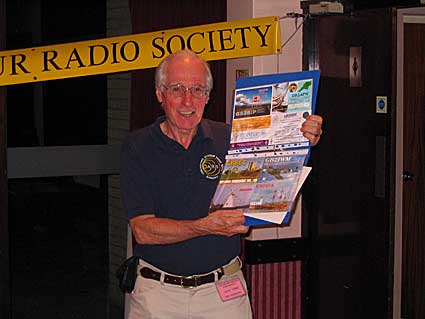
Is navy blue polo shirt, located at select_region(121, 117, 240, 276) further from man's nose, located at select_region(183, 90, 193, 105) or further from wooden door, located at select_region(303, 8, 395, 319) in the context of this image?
wooden door, located at select_region(303, 8, 395, 319)

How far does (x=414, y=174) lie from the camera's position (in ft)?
17.8

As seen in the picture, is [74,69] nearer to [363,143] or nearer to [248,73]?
[248,73]

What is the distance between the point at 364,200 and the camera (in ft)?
14.8

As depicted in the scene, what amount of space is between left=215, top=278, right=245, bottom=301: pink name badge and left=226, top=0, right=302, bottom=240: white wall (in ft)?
5.71

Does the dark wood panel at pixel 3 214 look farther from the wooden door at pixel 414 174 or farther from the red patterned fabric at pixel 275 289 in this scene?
the wooden door at pixel 414 174

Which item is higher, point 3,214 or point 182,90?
point 182,90

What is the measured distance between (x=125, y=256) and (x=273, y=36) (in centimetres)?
153

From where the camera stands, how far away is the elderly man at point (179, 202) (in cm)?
281

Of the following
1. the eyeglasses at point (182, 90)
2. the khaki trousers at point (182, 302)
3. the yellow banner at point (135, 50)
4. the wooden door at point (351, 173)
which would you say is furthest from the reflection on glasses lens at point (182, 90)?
the wooden door at point (351, 173)

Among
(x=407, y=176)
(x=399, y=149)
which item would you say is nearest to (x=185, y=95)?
(x=399, y=149)

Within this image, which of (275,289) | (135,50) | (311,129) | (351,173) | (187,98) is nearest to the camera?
(311,129)

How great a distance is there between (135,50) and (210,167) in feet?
5.45

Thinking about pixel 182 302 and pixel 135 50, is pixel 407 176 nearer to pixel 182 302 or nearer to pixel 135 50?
pixel 135 50

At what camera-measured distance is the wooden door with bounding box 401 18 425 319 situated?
529 centimetres
